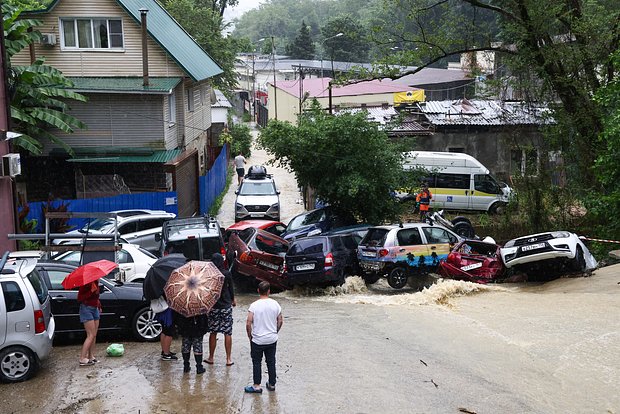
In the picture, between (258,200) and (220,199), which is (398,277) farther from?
(220,199)

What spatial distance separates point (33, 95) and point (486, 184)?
56.7ft

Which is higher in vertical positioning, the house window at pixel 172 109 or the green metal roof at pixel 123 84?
the green metal roof at pixel 123 84

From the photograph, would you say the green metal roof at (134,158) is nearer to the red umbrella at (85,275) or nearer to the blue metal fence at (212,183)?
the blue metal fence at (212,183)

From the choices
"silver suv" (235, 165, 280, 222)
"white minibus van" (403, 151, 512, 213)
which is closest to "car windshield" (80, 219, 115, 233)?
"silver suv" (235, 165, 280, 222)

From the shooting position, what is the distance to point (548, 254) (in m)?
17.4

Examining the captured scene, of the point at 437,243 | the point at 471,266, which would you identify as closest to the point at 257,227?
the point at 437,243

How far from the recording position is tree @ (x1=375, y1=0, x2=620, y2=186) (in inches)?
884

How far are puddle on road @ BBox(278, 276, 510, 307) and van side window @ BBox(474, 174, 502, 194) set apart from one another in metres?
10.9

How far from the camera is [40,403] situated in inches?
372

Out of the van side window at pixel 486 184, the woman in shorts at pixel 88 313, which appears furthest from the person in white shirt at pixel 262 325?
the van side window at pixel 486 184

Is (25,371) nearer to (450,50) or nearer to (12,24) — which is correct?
(12,24)

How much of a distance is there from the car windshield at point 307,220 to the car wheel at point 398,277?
5528mm

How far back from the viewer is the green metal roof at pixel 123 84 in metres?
25.9

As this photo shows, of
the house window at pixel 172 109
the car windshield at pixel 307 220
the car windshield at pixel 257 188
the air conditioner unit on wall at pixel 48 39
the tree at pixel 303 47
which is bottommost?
the car windshield at pixel 307 220
